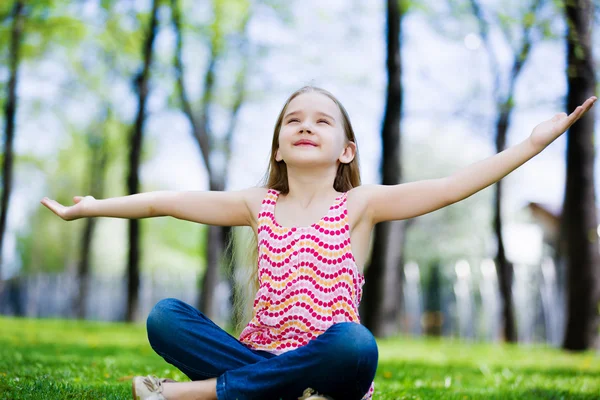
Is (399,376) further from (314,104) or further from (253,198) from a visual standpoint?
(314,104)

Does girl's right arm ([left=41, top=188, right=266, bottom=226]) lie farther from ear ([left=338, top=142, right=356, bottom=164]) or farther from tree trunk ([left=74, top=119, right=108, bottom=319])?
tree trunk ([left=74, top=119, right=108, bottom=319])

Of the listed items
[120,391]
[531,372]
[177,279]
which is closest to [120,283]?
[177,279]

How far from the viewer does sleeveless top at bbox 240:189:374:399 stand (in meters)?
2.73

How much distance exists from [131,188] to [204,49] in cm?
415

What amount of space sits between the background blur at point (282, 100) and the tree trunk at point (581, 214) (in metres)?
0.02

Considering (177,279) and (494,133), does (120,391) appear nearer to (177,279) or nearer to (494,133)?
(494,133)

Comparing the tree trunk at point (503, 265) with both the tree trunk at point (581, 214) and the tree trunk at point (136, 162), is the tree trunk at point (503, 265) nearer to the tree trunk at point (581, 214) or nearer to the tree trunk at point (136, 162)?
the tree trunk at point (581, 214)

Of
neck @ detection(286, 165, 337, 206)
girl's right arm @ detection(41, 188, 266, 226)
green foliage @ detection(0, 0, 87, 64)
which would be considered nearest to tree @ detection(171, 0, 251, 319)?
Result: green foliage @ detection(0, 0, 87, 64)

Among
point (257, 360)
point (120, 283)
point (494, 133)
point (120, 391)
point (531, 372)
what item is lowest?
point (120, 283)

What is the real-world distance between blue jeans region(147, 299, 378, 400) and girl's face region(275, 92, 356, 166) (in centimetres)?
79

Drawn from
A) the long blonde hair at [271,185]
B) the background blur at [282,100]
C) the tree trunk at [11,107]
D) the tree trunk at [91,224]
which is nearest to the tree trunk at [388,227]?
the background blur at [282,100]

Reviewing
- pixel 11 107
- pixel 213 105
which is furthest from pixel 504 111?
pixel 11 107

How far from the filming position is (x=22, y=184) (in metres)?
32.7

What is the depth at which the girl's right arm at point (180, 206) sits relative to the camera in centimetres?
299
